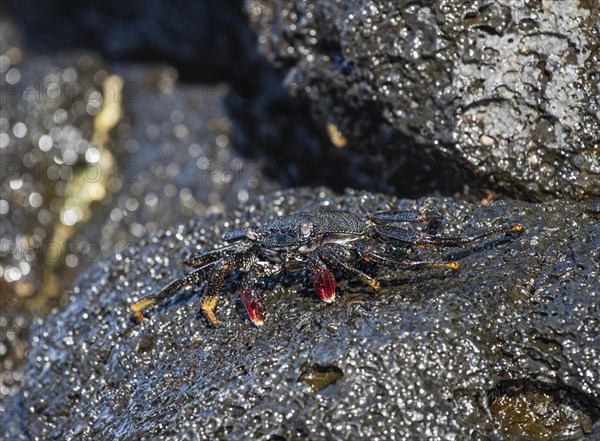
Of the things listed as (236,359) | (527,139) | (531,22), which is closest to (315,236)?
(236,359)

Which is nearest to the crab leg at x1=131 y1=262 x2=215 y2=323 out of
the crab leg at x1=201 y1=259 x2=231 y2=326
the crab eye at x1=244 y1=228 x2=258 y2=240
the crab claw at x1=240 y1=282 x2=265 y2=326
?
the crab leg at x1=201 y1=259 x2=231 y2=326

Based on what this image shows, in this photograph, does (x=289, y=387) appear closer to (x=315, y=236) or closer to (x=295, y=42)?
(x=315, y=236)

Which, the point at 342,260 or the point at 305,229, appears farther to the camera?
the point at 305,229

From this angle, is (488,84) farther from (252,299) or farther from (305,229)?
(252,299)

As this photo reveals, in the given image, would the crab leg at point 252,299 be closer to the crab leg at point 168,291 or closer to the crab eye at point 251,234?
the crab eye at point 251,234

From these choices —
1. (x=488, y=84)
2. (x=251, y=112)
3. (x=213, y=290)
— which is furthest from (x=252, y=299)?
(x=251, y=112)

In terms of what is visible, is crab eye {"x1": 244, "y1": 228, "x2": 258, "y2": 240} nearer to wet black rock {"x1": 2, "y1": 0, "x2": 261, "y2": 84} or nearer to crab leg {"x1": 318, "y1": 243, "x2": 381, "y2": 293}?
crab leg {"x1": 318, "y1": 243, "x2": 381, "y2": 293}
